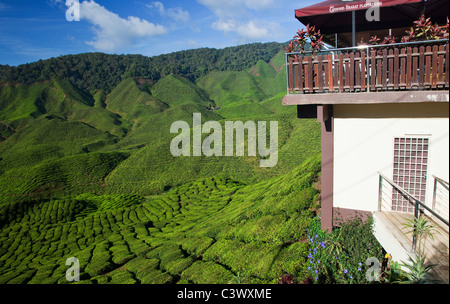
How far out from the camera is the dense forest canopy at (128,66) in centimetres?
11927

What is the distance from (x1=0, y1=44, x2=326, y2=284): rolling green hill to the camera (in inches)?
495

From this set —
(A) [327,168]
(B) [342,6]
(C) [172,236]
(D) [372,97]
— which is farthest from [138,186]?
(D) [372,97]

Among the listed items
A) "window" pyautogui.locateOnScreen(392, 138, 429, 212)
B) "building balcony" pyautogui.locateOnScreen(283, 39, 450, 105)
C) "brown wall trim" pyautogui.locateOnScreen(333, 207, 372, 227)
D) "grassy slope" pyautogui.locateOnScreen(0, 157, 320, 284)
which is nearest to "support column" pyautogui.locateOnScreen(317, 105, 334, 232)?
"brown wall trim" pyautogui.locateOnScreen(333, 207, 372, 227)

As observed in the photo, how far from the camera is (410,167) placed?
7516mm

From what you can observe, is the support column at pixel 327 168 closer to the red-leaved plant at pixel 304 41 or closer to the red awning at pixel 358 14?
the red-leaved plant at pixel 304 41

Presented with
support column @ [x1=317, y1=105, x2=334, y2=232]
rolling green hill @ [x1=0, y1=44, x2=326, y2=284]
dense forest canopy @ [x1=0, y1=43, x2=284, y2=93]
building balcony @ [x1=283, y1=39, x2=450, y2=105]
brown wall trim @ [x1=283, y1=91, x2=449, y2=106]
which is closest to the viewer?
brown wall trim @ [x1=283, y1=91, x2=449, y2=106]

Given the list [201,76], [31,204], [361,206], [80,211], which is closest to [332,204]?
[361,206]

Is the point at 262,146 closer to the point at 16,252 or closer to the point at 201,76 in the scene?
the point at 16,252

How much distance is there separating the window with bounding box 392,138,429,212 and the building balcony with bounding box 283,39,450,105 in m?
1.22

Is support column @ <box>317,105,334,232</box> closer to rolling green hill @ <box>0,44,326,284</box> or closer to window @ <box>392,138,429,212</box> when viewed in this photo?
rolling green hill @ <box>0,44,326,284</box>

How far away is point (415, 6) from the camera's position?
9062mm

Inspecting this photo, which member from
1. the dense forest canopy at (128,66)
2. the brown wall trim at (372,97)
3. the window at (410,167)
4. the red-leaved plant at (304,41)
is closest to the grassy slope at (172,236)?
the window at (410,167)

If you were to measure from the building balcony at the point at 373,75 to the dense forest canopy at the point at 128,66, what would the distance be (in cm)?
12845

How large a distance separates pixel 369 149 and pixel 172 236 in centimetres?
1548
